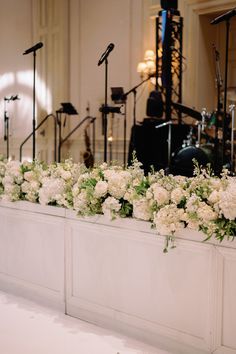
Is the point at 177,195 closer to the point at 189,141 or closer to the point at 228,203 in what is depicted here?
the point at 228,203

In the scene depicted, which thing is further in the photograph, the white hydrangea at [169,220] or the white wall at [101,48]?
the white wall at [101,48]

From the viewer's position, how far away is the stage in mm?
2084

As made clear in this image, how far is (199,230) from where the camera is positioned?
2.11m

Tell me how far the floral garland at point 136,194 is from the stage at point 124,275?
66 millimetres

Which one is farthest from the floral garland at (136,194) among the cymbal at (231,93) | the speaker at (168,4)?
the cymbal at (231,93)

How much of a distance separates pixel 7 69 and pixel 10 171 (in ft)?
21.8

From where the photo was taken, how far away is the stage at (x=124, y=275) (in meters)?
2.08

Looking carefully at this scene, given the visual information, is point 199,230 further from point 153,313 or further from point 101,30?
point 101,30

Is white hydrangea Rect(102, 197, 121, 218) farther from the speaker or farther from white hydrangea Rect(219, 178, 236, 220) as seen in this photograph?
the speaker

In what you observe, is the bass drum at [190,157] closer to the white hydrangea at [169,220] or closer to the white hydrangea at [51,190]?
the white hydrangea at [51,190]

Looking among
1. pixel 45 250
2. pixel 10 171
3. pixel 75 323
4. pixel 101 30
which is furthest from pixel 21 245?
pixel 101 30

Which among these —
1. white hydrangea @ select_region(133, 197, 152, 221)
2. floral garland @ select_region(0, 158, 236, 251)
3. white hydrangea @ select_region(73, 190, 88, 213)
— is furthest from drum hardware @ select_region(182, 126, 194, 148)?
white hydrangea @ select_region(133, 197, 152, 221)

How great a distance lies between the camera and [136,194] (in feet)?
7.68

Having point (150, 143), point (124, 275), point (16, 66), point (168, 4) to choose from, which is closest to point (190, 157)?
point (150, 143)
